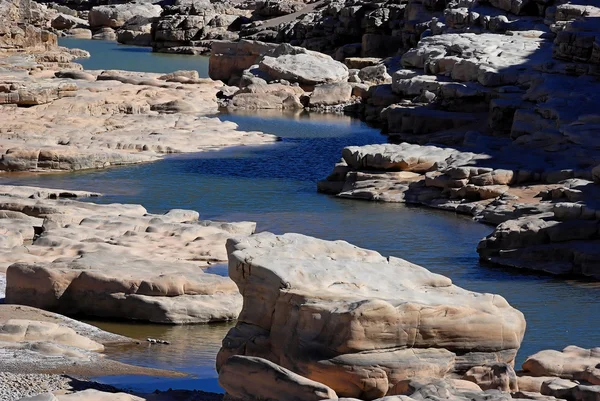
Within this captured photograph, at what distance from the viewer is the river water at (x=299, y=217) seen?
17042 mm

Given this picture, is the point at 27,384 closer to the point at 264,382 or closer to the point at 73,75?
the point at 264,382

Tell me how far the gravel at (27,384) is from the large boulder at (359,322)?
188 cm

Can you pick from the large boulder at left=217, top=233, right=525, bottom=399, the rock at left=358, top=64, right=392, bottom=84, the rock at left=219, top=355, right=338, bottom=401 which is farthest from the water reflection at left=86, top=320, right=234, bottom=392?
the rock at left=358, top=64, right=392, bottom=84

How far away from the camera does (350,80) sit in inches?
2057

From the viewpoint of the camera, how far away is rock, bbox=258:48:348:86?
5128cm

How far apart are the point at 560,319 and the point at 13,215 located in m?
12.3

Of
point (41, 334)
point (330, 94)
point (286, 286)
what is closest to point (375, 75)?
point (330, 94)

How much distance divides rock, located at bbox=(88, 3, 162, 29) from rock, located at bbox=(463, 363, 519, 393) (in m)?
75.2

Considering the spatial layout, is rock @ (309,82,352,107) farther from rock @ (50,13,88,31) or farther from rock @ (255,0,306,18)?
rock @ (50,13,88,31)

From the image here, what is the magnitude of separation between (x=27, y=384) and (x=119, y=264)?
6.31 meters

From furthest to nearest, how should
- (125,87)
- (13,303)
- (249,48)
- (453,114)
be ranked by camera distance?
1. (249,48)
2. (125,87)
3. (453,114)
4. (13,303)

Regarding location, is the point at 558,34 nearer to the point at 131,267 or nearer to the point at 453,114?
the point at 453,114

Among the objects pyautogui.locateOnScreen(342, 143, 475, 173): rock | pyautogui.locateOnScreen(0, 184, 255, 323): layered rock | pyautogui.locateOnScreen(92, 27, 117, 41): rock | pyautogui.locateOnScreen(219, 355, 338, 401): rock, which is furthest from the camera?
pyautogui.locateOnScreen(92, 27, 117, 41): rock

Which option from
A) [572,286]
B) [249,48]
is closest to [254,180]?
[572,286]
